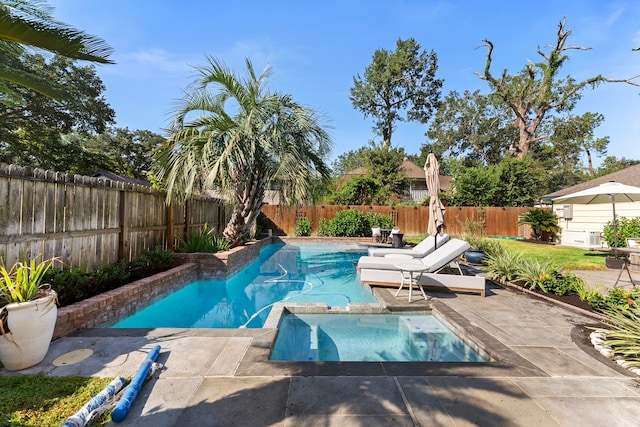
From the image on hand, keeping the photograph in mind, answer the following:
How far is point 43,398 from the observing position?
2027 mm

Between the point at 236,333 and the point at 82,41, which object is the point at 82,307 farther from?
the point at 82,41

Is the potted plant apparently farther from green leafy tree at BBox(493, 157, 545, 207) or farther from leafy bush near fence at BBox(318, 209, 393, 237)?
green leafy tree at BBox(493, 157, 545, 207)

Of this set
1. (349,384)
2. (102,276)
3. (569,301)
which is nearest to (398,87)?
(569,301)

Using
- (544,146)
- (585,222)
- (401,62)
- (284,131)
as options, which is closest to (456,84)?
(401,62)

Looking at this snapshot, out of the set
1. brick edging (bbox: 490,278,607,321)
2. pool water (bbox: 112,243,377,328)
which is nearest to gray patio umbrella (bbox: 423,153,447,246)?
brick edging (bbox: 490,278,607,321)

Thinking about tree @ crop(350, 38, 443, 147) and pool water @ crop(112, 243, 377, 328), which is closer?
pool water @ crop(112, 243, 377, 328)

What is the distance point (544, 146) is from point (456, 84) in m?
10.4

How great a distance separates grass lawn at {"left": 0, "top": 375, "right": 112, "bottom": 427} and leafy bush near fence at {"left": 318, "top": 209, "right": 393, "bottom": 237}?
13910 mm

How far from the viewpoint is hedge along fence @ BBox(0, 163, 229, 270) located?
344cm

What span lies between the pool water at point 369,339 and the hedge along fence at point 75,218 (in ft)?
11.3

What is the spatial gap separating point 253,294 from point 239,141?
4.02 metres

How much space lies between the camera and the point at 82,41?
312 cm

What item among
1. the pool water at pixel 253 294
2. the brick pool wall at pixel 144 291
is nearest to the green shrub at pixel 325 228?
the pool water at pixel 253 294

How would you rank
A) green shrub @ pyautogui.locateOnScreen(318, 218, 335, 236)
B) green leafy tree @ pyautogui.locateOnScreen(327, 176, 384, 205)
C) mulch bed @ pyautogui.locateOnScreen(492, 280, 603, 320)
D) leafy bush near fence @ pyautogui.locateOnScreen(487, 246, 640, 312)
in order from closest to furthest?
leafy bush near fence @ pyautogui.locateOnScreen(487, 246, 640, 312) < mulch bed @ pyautogui.locateOnScreen(492, 280, 603, 320) < green shrub @ pyautogui.locateOnScreen(318, 218, 335, 236) < green leafy tree @ pyautogui.locateOnScreen(327, 176, 384, 205)
